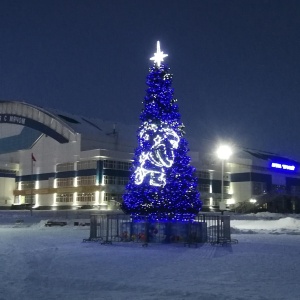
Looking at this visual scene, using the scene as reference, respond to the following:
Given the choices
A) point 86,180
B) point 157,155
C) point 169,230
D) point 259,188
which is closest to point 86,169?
point 86,180

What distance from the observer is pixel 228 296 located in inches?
379

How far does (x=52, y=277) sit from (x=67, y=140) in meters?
66.0

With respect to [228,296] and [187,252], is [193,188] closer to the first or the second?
[187,252]

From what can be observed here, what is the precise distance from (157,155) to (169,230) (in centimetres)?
403

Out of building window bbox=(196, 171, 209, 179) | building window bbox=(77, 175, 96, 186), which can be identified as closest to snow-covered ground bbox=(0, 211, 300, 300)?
building window bbox=(77, 175, 96, 186)

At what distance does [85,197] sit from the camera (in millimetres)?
72312

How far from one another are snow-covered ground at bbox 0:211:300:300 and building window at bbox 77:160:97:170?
5229 centimetres

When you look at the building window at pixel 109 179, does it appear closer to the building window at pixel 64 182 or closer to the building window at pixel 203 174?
the building window at pixel 64 182

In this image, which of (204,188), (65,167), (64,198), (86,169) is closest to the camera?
(86,169)

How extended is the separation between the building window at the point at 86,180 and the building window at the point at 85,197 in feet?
5.17

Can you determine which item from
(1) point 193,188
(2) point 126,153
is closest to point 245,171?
(2) point 126,153

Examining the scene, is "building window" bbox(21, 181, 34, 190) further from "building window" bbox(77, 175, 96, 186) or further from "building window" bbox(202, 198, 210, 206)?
"building window" bbox(202, 198, 210, 206)

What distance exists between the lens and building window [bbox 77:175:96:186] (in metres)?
71.6

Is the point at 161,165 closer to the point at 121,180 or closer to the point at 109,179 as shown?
the point at 109,179
